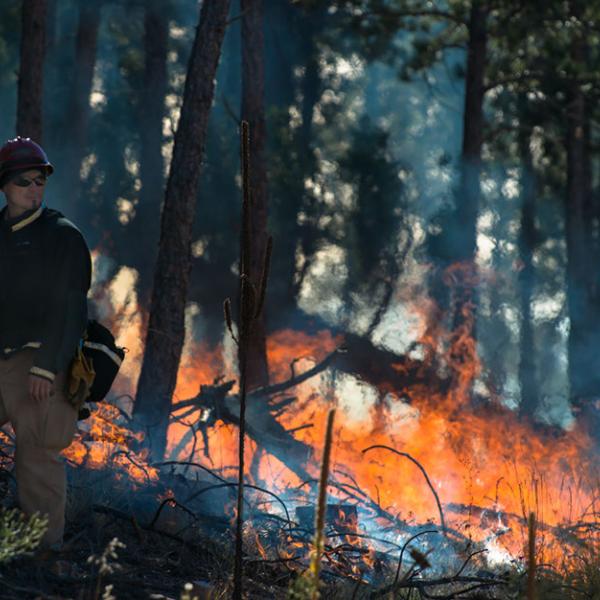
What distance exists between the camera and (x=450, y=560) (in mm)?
7953

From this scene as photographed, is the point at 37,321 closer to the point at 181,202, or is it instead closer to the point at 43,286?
the point at 43,286

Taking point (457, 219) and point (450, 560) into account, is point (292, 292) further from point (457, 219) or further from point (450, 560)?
point (450, 560)

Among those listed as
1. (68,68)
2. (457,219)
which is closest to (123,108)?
(68,68)

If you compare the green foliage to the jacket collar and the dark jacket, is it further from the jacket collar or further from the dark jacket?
the jacket collar

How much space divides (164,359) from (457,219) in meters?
9.24

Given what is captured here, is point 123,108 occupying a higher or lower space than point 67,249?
higher

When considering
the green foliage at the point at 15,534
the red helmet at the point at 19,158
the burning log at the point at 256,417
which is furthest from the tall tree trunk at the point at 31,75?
the green foliage at the point at 15,534

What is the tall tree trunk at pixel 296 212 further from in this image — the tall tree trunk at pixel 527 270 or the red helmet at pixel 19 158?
Answer: the red helmet at pixel 19 158

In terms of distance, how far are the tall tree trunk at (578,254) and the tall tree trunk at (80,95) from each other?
32.6 ft

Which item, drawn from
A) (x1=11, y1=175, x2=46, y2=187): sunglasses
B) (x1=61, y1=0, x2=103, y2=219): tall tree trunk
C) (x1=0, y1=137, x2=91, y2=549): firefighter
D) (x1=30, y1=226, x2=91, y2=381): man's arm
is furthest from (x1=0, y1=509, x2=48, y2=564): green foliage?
(x1=61, y1=0, x2=103, y2=219): tall tree trunk

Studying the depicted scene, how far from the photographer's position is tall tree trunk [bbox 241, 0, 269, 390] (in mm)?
14922

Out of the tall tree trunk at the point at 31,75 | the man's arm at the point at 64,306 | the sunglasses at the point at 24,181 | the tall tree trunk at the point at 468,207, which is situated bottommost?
the man's arm at the point at 64,306

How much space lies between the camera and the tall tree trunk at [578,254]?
2028 cm

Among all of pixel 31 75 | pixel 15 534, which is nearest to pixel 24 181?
pixel 15 534
